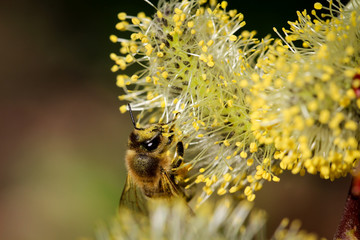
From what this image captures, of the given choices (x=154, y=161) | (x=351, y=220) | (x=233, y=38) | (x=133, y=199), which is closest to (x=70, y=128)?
(x=133, y=199)

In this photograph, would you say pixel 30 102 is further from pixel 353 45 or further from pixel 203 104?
pixel 353 45

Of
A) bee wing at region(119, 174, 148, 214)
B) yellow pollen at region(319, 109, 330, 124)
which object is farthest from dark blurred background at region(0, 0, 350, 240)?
yellow pollen at region(319, 109, 330, 124)

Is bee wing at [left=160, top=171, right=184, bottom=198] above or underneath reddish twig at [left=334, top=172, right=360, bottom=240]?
above

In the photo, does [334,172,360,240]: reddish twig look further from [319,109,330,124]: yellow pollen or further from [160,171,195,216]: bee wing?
[160,171,195,216]: bee wing

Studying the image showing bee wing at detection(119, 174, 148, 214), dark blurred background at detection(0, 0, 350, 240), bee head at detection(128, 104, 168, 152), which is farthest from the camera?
dark blurred background at detection(0, 0, 350, 240)

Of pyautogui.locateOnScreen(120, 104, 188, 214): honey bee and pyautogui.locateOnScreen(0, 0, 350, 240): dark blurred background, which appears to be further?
pyautogui.locateOnScreen(0, 0, 350, 240): dark blurred background

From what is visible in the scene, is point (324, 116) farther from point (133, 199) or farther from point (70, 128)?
point (70, 128)

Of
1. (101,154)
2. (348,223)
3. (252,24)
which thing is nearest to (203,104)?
(348,223)

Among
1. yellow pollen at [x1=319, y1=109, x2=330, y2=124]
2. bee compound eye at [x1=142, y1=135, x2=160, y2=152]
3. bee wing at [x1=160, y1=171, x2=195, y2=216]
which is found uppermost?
bee compound eye at [x1=142, y1=135, x2=160, y2=152]
